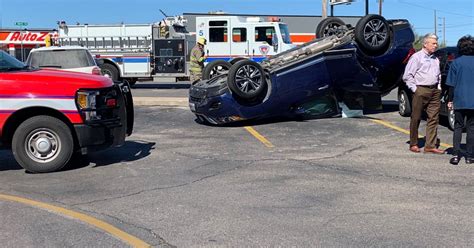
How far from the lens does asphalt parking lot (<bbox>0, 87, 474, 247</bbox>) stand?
15.2ft

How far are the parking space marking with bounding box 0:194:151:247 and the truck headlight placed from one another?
5.20 feet

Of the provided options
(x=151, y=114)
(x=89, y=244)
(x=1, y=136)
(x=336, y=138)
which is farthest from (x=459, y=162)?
(x=151, y=114)

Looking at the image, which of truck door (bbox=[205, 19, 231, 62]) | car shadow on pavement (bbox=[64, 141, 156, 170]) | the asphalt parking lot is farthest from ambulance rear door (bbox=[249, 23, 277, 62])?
car shadow on pavement (bbox=[64, 141, 156, 170])

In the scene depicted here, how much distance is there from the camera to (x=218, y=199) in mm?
5801

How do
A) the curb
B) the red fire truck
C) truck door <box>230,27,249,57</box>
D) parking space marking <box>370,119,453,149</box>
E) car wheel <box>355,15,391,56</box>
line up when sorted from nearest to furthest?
parking space marking <box>370,119,453,149</box>, car wheel <box>355,15,391,56</box>, the curb, truck door <box>230,27,249,57</box>, the red fire truck

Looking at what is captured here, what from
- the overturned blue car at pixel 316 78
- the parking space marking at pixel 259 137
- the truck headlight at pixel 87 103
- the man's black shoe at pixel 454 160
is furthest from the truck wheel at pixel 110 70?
the man's black shoe at pixel 454 160

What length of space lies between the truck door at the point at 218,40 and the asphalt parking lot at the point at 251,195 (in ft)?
33.7

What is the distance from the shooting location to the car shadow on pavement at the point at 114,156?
25.9ft

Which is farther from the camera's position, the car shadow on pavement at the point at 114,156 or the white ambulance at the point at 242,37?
the white ambulance at the point at 242,37

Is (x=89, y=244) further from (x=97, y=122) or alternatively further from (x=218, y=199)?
(x=97, y=122)

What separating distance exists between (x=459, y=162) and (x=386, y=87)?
15.2 ft

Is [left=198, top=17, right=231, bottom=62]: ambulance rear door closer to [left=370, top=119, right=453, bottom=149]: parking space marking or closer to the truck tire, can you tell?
the truck tire

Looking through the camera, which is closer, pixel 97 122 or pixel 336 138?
pixel 97 122

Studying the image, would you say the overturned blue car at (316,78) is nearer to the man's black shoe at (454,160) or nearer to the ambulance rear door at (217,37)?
the man's black shoe at (454,160)
